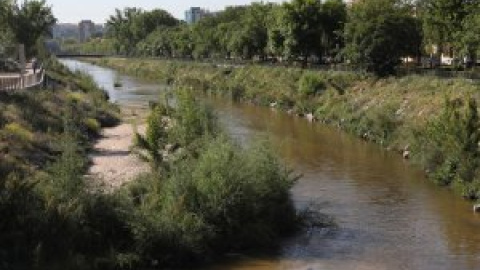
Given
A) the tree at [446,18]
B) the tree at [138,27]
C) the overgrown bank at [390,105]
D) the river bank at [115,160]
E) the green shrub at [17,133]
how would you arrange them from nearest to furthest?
the river bank at [115,160] < the overgrown bank at [390,105] < the green shrub at [17,133] < the tree at [446,18] < the tree at [138,27]

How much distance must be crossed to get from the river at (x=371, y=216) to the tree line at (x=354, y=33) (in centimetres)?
1138

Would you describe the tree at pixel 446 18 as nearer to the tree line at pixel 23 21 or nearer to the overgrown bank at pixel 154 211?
the overgrown bank at pixel 154 211

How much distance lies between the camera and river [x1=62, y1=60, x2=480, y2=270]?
24.1 m

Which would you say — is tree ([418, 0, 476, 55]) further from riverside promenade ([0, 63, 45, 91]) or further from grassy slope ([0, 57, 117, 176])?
riverside promenade ([0, 63, 45, 91])

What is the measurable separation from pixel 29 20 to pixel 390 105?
42601 mm

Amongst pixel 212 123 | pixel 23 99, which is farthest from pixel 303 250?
pixel 23 99

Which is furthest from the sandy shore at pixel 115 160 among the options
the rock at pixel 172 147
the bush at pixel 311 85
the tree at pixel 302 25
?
the tree at pixel 302 25

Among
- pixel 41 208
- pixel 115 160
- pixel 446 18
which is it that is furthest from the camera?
pixel 446 18

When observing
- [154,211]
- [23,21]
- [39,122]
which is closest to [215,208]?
[154,211]

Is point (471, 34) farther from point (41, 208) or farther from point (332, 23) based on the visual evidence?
point (41, 208)

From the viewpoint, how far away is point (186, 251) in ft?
72.9

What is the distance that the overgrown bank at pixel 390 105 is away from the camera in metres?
33.2

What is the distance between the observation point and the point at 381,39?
55219 millimetres

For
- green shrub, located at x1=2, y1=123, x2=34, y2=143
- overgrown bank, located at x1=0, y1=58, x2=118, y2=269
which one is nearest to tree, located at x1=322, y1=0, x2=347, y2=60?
green shrub, located at x1=2, y1=123, x2=34, y2=143
